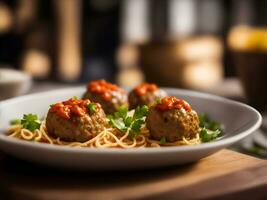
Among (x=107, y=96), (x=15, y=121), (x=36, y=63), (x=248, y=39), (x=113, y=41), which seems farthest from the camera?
(x=113, y=41)

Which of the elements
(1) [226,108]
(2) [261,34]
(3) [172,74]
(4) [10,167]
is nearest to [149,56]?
(3) [172,74]

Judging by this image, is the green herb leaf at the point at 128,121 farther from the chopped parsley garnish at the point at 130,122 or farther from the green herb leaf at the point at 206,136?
the green herb leaf at the point at 206,136

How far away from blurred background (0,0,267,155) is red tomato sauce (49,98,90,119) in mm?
3311

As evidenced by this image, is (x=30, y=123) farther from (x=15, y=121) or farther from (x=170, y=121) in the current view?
(x=170, y=121)

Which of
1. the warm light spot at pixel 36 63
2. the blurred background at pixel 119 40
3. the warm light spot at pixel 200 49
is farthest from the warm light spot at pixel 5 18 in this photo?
the warm light spot at pixel 200 49

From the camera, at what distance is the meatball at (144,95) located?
1.84 meters

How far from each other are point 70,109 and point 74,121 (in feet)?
0.12

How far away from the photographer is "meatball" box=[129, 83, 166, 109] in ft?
6.05

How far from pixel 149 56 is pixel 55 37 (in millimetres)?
967

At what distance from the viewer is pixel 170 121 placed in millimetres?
1485

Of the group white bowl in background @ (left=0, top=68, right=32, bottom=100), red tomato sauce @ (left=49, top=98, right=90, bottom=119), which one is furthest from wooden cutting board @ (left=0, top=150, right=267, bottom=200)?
white bowl in background @ (left=0, top=68, right=32, bottom=100)

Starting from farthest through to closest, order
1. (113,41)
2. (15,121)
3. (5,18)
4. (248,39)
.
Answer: (113,41) < (5,18) < (248,39) < (15,121)

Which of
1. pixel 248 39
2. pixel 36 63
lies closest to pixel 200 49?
pixel 36 63

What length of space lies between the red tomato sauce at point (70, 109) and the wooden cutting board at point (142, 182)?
0.54 feet
